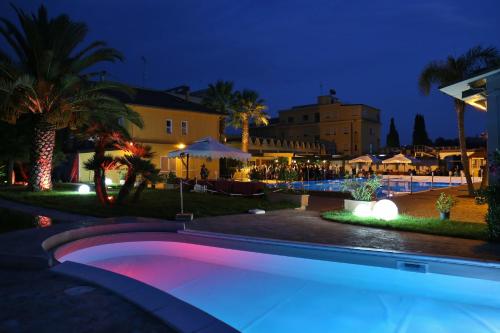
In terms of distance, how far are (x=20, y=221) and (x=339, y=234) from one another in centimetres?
741

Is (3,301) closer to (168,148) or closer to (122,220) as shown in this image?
(122,220)

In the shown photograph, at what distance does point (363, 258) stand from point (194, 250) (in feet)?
11.5

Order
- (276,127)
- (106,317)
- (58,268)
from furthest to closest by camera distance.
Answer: (276,127)
(58,268)
(106,317)

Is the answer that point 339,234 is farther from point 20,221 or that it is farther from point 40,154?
point 40,154

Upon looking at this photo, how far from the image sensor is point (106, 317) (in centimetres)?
366

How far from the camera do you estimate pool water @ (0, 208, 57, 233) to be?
862 cm

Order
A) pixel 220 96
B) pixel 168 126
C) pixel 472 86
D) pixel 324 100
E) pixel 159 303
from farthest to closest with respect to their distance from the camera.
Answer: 1. pixel 324 100
2. pixel 220 96
3. pixel 168 126
4. pixel 472 86
5. pixel 159 303

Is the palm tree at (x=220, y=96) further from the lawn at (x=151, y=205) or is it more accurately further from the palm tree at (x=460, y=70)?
the lawn at (x=151, y=205)

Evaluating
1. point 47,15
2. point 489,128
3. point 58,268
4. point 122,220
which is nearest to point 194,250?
point 122,220

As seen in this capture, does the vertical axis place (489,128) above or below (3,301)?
above

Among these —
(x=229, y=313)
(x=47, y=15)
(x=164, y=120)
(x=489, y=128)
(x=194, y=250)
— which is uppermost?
(x=47, y=15)

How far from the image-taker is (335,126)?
53.5 m

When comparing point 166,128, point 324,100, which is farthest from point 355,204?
point 324,100

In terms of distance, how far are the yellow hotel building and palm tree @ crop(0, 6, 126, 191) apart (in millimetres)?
8910
